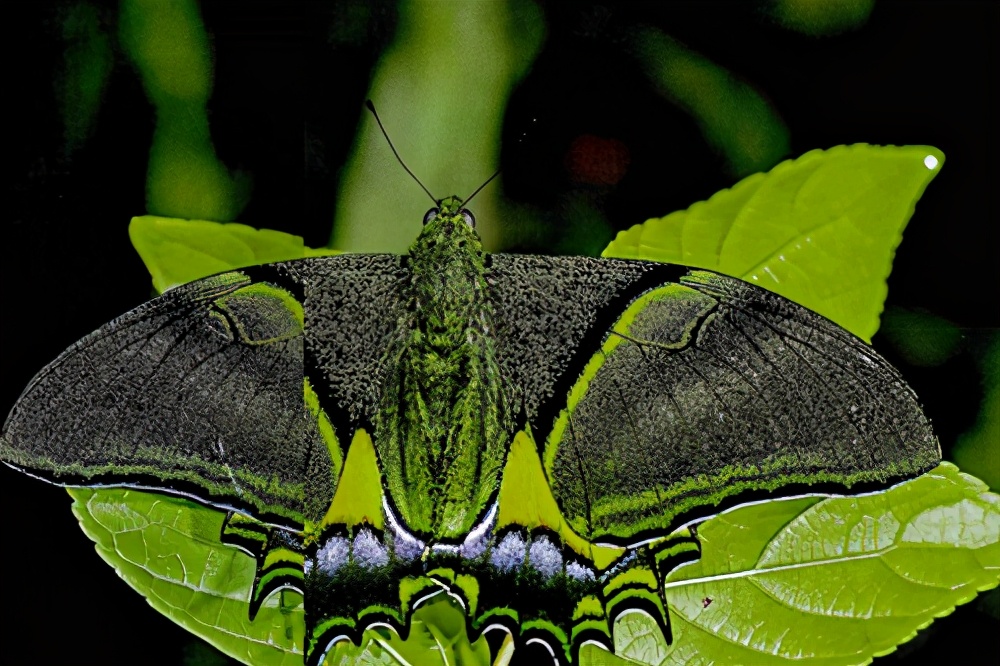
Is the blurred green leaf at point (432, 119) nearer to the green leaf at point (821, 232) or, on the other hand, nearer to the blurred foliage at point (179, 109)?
the blurred foliage at point (179, 109)

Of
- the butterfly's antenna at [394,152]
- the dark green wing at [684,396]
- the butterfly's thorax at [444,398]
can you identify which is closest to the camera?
the dark green wing at [684,396]

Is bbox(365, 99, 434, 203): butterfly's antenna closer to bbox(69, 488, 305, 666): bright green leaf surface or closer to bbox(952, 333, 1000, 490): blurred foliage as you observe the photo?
bbox(69, 488, 305, 666): bright green leaf surface

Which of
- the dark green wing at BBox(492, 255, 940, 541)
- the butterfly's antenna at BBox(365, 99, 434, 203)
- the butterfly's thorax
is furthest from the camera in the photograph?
the butterfly's antenna at BBox(365, 99, 434, 203)

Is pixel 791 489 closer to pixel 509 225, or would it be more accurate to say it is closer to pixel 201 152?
pixel 509 225

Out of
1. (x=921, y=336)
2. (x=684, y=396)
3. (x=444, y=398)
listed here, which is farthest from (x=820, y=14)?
(x=444, y=398)

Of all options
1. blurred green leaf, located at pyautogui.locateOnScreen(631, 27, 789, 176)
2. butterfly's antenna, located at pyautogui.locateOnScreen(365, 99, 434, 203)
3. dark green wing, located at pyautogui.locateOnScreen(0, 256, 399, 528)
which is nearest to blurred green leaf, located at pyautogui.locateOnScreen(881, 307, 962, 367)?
blurred green leaf, located at pyautogui.locateOnScreen(631, 27, 789, 176)

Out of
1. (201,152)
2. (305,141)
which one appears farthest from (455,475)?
(201,152)

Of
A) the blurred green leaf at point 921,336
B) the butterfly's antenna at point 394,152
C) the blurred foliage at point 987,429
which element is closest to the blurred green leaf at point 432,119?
the butterfly's antenna at point 394,152
